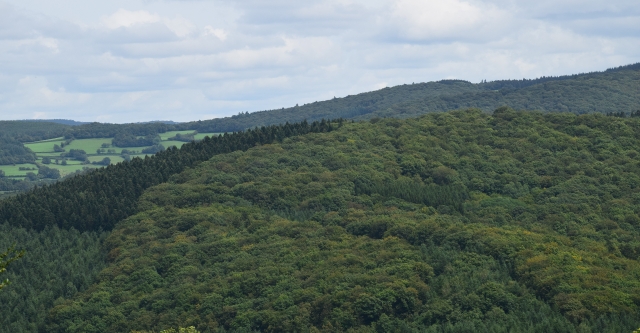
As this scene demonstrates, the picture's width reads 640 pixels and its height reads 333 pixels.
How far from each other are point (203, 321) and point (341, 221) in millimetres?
37488

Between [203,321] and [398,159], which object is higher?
[398,159]

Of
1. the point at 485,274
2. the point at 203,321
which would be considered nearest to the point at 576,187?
the point at 485,274

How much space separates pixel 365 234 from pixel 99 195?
58.1 meters

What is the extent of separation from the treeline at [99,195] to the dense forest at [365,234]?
17.2 inches

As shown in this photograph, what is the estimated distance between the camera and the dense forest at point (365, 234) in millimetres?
105250

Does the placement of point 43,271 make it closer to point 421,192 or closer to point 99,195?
point 99,195

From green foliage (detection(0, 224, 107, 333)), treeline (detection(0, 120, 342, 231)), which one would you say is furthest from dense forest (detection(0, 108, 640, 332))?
green foliage (detection(0, 224, 107, 333))

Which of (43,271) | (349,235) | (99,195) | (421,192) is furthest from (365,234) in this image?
(99,195)

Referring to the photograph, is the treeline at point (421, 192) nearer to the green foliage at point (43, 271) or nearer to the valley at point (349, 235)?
the valley at point (349, 235)

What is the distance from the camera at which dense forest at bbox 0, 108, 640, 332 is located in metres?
105

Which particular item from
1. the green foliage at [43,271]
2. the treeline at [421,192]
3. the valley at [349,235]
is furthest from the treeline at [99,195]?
the treeline at [421,192]

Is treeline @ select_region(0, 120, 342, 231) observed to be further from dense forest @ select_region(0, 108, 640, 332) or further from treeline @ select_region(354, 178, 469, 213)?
treeline @ select_region(354, 178, 469, 213)

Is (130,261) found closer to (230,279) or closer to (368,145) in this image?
(230,279)

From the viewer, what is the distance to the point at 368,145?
18925 centimetres
